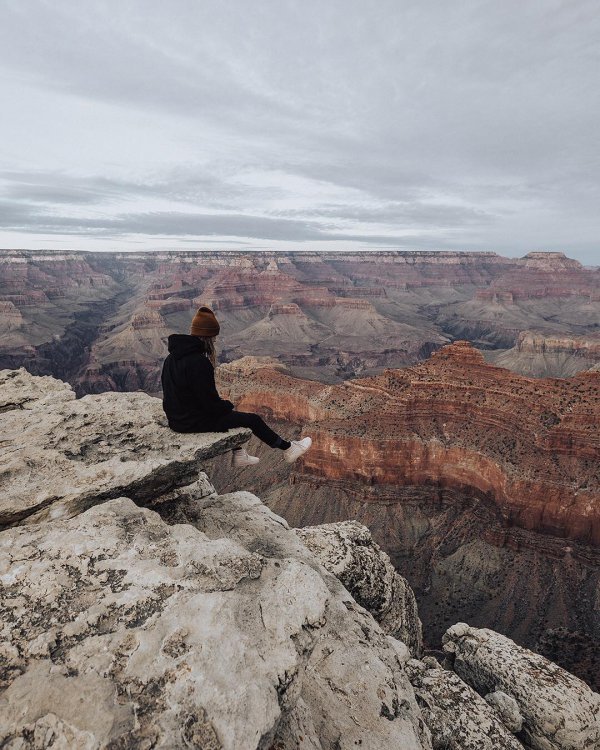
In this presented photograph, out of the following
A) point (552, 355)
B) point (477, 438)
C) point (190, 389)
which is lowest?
point (552, 355)

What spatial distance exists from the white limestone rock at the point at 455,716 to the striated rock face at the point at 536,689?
1.57 metres

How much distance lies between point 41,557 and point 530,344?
12017 cm

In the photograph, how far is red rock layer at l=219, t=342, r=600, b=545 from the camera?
3183 centimetres

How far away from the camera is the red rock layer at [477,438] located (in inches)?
1253

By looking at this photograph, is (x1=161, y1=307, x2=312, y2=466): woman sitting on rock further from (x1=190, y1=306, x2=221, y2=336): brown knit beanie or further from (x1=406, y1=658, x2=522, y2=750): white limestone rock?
(x1=406, y1=658, x2=522, y2=750): white limestone rock

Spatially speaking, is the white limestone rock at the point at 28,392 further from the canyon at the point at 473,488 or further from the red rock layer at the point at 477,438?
the red rock layer at the point at 477,438

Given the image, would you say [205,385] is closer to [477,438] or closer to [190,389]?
[190,389]

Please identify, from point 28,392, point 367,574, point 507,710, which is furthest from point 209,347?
point 507,710

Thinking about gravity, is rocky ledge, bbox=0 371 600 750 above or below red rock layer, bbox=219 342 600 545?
above

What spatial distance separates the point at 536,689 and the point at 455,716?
3523 mm

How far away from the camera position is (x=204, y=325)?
27.0 feet

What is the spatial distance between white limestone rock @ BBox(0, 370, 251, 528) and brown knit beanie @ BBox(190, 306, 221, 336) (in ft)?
6.98

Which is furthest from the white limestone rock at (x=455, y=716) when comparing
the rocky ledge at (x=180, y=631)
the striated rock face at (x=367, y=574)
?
the striated rock face at (x=367, y=574)

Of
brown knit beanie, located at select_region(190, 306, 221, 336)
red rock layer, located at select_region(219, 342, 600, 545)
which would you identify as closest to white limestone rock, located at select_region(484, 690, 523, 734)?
brown knit beanie, located at select_region(190, 306, 221, 336)
